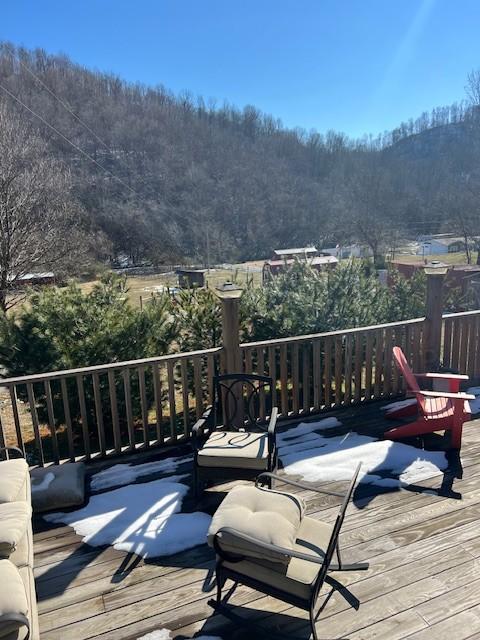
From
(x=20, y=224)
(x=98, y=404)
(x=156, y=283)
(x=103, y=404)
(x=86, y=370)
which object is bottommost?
(x=156, y=283)

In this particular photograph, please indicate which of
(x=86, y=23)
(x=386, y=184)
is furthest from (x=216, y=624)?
(x=386, y=184)

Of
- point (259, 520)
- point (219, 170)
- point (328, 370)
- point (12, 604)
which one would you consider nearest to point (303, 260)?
point (328, 370)

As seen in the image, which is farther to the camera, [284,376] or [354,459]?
[284,376]

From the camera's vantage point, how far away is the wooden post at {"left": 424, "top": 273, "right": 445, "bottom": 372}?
4.06m

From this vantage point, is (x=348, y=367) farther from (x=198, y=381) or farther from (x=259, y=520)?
(x=259, y=520)

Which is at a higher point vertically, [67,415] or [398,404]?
[67,415]

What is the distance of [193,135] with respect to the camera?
42906 mm

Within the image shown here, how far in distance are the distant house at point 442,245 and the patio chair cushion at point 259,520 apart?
23774 millimetres

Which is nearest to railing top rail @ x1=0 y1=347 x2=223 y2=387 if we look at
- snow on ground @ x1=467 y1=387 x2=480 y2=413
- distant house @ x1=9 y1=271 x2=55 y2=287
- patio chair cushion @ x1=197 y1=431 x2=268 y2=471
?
patio chair cushion @ x1=197 y1=431 x2=268 y2=471

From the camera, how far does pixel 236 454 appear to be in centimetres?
262

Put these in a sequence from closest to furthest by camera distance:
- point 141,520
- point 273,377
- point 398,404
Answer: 1. point 141,520
2. point 273,377
3. point 398,404

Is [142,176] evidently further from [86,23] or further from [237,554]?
[237,554]

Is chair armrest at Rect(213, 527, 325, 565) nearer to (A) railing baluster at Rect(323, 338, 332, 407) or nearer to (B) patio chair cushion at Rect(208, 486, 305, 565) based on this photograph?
(B) patio chair cushion at Rect(208, 486, 305, 565)

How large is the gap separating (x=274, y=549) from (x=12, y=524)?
113 centimetres
